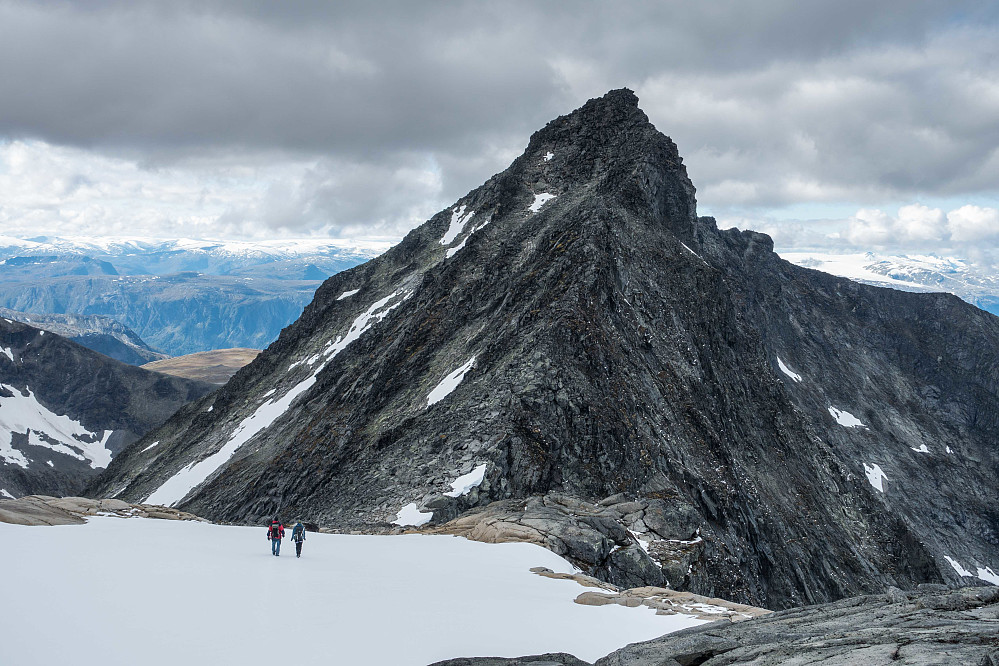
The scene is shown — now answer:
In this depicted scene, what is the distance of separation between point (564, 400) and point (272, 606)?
21.5m

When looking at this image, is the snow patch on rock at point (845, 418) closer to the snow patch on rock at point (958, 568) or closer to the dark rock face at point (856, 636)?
the snow patch on rock at point (958, 568)

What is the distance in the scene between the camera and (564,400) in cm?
3366

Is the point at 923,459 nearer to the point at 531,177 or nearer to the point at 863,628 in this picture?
the point at 531,177

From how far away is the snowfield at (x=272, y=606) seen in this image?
1146cm

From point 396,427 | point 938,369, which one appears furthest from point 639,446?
point 938,369

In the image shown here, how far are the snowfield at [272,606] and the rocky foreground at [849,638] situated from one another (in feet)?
5.41

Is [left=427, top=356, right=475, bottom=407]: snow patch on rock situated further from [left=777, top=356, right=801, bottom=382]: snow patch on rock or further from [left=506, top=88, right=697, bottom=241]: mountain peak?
[left=777, top=356, right=801, bottom=382]: snow patch on rock

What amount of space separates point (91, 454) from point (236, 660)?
722 ft

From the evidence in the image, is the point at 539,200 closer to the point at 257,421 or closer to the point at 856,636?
the point at 257,421

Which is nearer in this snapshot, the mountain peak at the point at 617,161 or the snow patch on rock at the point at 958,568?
the mountain peak at the point at 617,161

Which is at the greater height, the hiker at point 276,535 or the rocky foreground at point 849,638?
the hiker at point 276,535

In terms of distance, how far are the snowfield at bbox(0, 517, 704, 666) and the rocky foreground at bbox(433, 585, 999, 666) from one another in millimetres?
1648

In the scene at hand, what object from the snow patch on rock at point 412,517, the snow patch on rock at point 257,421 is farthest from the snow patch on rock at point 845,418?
the snow patch on rock at point 412,517

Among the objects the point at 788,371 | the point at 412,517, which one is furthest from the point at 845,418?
the point at 412,517
